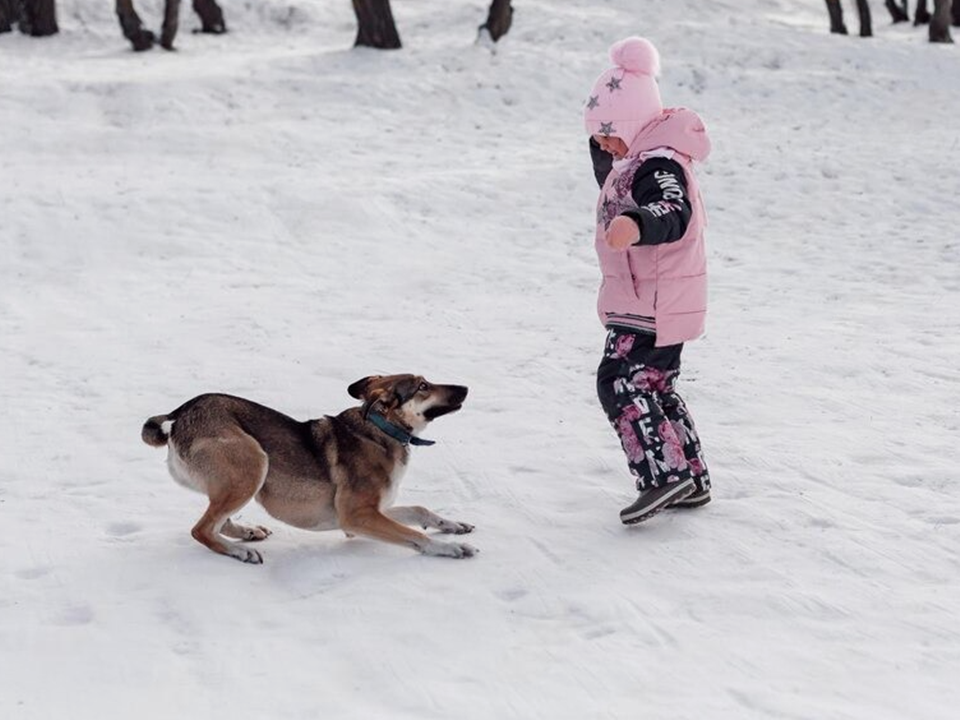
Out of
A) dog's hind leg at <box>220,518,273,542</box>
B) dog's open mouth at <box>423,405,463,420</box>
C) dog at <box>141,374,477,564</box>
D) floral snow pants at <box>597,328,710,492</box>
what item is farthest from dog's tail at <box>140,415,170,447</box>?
floral snow pants at <box>597,328,710,492</box>

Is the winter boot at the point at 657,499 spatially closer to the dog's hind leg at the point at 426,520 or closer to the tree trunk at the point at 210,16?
the dog's hind leg at the point at 426,520

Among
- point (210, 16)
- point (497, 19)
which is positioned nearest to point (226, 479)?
point (497, 19)

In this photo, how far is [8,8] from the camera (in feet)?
64.3

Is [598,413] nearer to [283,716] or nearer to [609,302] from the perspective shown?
[609,302]

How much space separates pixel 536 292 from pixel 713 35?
11927mm

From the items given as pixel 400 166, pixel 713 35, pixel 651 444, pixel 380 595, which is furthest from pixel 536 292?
pixel 713 35

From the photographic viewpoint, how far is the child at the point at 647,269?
5379 millimetres

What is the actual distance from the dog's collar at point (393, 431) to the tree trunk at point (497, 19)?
15.2m

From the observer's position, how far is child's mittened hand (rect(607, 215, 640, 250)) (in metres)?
5.00

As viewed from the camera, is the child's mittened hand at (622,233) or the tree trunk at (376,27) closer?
the child's mittened hand at (622,233)

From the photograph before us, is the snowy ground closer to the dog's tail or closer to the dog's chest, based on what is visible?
the dog's chest

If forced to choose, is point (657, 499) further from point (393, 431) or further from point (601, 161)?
point (601, 161)

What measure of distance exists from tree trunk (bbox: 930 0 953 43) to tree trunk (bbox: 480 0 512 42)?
7.60 metres

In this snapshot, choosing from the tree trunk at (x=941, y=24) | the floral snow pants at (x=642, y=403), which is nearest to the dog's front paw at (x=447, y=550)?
the floral snow pants at (x=642, y=403)
